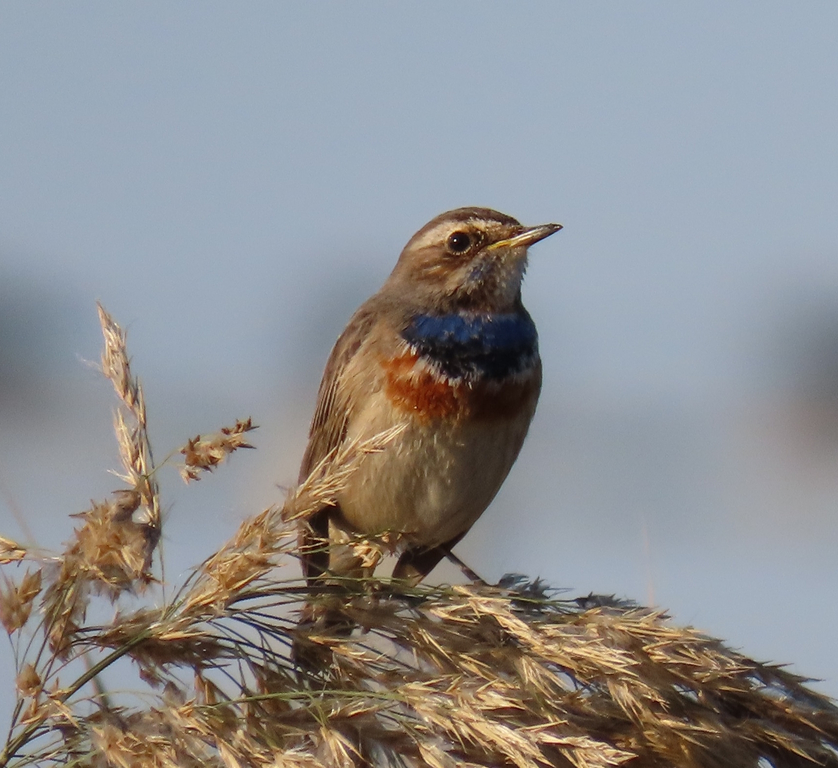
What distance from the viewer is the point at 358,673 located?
2.96 meters

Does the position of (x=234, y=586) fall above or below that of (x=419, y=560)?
above

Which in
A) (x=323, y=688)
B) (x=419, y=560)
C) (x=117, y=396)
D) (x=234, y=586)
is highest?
(x=117, y=396)

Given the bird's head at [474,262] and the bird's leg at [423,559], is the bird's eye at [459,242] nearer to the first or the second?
the bird's head at [474,262]

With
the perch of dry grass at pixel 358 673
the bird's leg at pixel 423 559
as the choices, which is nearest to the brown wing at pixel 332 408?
the bird's leg at pixel 423 559

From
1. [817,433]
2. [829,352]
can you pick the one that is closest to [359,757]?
[817,433]

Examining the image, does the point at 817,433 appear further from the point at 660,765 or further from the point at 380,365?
the point at 660,765

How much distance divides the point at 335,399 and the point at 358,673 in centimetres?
217

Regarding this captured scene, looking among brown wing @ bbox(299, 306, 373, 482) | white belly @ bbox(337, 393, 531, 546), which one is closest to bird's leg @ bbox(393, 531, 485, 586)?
white belly @ bbox(337, 393, 531, 546)

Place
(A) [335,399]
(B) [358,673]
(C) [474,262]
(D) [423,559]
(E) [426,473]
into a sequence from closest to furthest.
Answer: (B) [358,673] → (E) [426,473] → (A) [335,399] → (C) [474,262] → (D) [423,559]

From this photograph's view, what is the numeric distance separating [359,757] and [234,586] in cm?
40

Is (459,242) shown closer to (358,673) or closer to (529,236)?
(529,236)

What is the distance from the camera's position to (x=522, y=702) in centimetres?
288

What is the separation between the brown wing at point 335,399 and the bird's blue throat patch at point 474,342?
25 cm

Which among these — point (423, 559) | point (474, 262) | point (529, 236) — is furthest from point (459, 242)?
point (423, 559)
